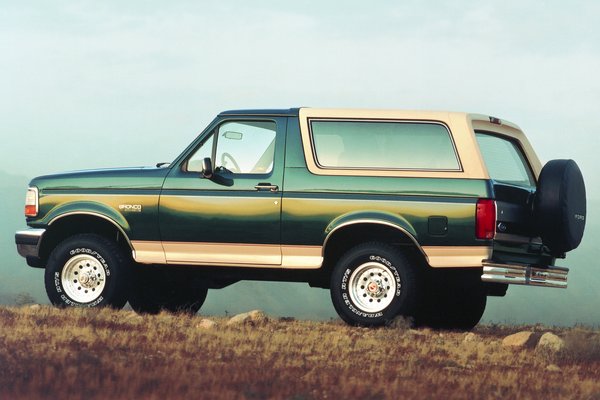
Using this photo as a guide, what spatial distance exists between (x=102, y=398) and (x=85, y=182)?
5567 mm

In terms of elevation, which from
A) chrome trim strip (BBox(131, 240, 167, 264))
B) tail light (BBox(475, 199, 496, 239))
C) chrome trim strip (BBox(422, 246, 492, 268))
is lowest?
chrome trim strip (BBox(131, 240, 167, 264))

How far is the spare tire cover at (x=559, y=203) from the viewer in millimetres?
11805

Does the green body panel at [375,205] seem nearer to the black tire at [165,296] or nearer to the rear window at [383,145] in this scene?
the rear window at [383,145]

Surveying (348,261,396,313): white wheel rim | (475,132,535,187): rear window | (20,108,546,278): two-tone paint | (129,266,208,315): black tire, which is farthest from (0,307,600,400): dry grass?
(475,132,535,187): rear window

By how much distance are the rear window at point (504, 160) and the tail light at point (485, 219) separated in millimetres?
701

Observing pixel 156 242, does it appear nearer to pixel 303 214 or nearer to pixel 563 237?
pixel 303 214

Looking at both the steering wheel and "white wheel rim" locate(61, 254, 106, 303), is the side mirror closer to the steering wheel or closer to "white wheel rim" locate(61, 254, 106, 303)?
the steering wheel

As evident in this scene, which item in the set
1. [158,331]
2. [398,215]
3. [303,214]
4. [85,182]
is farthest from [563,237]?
[85,182]

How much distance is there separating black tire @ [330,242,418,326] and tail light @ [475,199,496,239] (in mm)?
838

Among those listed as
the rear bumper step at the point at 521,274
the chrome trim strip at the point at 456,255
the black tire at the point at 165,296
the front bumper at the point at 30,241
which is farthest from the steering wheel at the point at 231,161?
the rear bumper step at the point at 521,274

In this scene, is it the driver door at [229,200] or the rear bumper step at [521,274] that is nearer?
the rear bumper step at [521,274]

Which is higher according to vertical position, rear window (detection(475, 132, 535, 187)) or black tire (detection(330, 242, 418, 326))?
rear window (detection(475, 132, 535, 187))

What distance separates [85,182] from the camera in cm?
1330

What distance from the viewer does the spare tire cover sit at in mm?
11805
